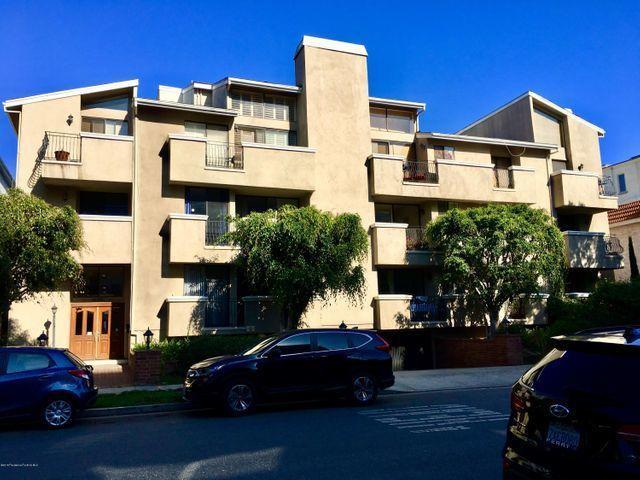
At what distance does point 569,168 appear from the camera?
Result: 1068 inches

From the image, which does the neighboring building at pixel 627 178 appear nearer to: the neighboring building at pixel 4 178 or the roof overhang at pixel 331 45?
the roof overhang at pixel 331 45

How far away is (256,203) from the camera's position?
21688 mm

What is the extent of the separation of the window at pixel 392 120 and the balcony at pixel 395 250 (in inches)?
208

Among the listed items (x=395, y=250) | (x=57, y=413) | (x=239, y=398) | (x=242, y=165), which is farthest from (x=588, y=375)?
(x=395, y=250)

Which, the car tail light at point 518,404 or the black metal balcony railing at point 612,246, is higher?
the black metal balcony railing at point 612,246

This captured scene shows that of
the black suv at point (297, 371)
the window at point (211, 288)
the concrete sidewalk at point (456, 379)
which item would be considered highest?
the window at point (211, 288)

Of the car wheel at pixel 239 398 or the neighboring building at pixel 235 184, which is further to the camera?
the neighboring building at pixel 235 184

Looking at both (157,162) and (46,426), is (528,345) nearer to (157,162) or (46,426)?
(157,162)

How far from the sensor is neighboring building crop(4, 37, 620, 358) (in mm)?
18875

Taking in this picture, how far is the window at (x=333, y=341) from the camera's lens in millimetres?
12547

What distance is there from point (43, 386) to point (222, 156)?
39.8 ft

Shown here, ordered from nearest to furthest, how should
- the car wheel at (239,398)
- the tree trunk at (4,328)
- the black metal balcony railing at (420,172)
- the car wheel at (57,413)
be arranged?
the car wheel at (57,413)
the car wheel at (239,398)
the tree trunk at (4,328)
the black metal balcony railing at (420,172)

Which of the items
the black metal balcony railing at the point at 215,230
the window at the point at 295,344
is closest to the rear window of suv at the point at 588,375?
the window at the point at 295,344

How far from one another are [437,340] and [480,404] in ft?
34.9
